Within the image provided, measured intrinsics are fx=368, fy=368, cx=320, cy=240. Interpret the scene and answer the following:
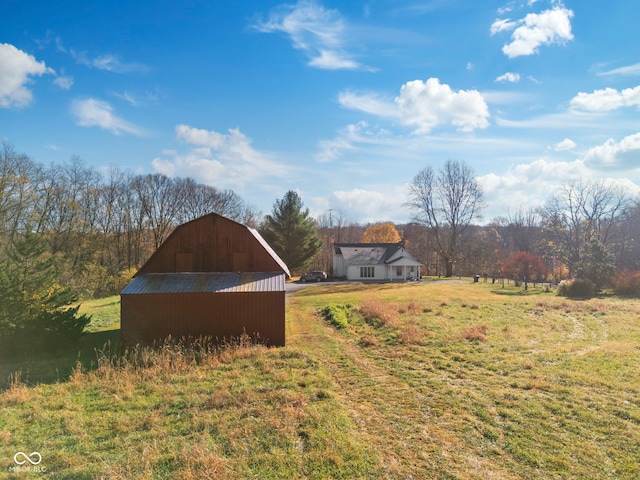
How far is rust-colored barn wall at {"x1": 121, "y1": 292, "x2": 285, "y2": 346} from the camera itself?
51.7ft

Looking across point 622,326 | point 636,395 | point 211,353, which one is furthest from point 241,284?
point 622,326

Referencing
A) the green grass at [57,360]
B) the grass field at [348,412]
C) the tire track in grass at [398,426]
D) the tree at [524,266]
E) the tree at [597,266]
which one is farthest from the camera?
the tree at [524,266]

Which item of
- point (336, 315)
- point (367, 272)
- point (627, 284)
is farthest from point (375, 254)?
point (336, 315)

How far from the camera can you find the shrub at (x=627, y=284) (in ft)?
111

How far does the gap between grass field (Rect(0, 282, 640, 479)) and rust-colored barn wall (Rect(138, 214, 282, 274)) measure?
15.0ft

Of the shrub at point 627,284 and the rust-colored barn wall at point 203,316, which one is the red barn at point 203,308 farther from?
the shrub at point 627,284

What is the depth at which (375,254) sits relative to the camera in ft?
162

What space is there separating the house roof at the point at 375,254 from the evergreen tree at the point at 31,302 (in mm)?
35209

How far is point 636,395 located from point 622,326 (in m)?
11.5

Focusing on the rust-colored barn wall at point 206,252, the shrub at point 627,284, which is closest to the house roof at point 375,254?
the shrub at point 627,284

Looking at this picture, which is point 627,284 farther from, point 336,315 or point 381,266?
point 336,315

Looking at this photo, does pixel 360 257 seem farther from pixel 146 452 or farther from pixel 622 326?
pixel 146 452

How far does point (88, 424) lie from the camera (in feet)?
27.0

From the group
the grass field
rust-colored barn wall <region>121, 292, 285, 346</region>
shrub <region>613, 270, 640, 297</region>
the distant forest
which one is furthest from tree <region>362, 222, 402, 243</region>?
rust-colored barn wall <region>121, 292, 285, 346</region>
